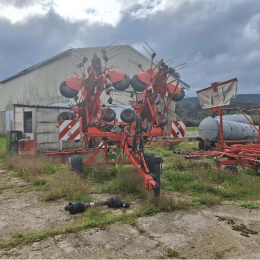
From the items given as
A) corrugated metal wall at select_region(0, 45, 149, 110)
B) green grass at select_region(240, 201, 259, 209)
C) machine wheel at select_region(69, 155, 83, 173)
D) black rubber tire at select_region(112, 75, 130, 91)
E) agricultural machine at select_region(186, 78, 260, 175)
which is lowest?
green grass at select_region(240, 201, 259, 209)

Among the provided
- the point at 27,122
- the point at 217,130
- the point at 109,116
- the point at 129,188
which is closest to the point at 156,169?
the point at 129,188

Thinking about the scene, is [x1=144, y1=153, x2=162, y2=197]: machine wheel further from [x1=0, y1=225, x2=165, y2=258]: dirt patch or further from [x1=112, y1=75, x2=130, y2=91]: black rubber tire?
[x1=112, y1=75, x2=130, y2=91]: black rubber tire

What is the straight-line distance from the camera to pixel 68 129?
720 centimetres

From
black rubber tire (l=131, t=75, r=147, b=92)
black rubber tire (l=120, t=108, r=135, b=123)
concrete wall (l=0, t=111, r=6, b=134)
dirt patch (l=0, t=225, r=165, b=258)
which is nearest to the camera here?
dirt patch (l=0, t=225, r=165, b=258)

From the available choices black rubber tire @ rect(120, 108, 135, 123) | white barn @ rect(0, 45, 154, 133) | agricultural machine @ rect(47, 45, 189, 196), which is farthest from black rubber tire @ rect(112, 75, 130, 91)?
white barn @ rect(0, 45, 154, 133)

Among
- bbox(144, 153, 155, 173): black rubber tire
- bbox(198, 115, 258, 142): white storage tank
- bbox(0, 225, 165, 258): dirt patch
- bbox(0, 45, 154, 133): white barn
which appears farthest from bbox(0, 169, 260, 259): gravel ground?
bbox(0, 45, 154, 133): white barn

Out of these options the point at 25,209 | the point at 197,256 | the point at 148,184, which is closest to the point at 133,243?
the point at 197,256

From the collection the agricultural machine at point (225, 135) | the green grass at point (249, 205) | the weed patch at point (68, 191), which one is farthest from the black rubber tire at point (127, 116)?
the green grass at point (249, 205)

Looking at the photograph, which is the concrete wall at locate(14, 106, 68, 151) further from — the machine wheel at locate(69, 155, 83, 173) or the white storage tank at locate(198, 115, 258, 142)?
the white storage tank at locate(198, 115, 258, 142)

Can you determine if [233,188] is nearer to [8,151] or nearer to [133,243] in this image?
[133,243]

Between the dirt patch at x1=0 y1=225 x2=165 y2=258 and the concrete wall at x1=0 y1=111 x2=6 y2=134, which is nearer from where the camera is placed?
the dirt patch at x1=0 y1=225 x2=165 y2=258

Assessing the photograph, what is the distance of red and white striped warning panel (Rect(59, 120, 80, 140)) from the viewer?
7.18 metres

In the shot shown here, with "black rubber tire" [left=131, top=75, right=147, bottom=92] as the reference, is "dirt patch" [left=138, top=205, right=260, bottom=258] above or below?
below

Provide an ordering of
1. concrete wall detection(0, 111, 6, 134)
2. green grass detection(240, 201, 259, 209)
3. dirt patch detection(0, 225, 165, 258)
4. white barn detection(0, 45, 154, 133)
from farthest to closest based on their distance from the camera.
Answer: concrete wall detection(0, 111, 6, 134), white barn detection(0, 45, 154, 133), green grass detection(240, 201, 259, 209), dirt patch detection(0, 225, 165, 258)
